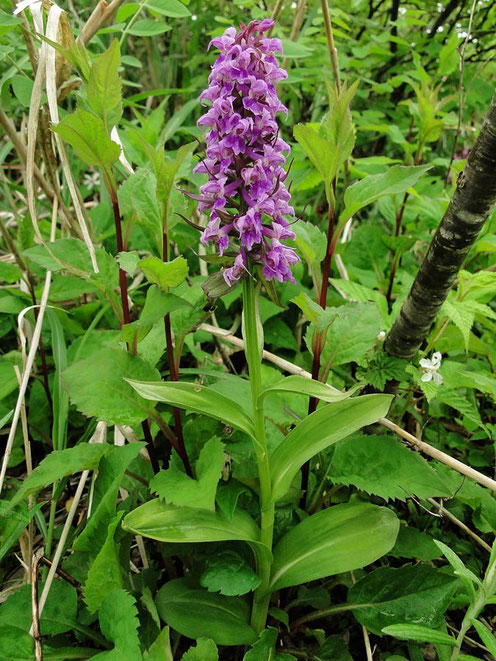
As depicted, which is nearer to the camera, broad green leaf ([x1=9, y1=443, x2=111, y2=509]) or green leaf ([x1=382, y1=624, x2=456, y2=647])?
green leaf ([x1=382, y1=624, x2=456, y2=647])

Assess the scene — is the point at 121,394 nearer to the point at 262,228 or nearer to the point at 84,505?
the point at 262,228

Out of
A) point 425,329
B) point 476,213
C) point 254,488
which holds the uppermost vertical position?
point 476,213

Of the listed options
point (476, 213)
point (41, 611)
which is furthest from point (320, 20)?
point (41, 611)

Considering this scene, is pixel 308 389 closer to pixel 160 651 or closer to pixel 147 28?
pixel 160 651

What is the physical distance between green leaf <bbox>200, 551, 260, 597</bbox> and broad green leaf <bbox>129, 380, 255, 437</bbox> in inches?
14.1

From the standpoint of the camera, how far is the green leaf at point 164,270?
111 centimetres

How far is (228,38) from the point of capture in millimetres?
1017

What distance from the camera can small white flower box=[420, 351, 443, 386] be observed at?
1.57 meters

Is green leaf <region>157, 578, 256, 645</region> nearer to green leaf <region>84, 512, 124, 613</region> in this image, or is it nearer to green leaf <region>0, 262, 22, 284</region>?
green leaf <region>84, 512, 124, 613</region>

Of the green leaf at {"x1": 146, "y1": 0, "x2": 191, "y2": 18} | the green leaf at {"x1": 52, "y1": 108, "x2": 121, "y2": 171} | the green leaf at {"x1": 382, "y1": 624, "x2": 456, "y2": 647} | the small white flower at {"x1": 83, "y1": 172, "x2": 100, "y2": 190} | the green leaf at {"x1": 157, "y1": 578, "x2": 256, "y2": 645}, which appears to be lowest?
the green leaf at {"x1": 157, "y1": 578, "x2": 256, "y2": 645}

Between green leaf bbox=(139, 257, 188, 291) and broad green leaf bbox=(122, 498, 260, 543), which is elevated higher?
green leaf bbox=(139, 257, 188, 291)

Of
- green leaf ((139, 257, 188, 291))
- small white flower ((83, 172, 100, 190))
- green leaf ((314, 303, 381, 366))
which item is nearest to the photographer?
green leaf ((139, 257, 188, 291))

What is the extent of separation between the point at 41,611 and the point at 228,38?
1.35 m

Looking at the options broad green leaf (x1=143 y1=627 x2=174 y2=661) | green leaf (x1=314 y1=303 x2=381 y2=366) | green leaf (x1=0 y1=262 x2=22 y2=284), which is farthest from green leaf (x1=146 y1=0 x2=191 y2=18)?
broad green leaf (x1=143 y1=627 x2=174 y2=661)
